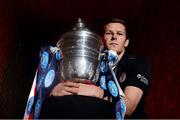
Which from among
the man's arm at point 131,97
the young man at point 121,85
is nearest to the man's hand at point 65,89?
the young man at point 121,85

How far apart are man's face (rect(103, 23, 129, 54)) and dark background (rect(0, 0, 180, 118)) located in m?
0.33

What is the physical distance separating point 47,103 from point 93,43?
0.39m

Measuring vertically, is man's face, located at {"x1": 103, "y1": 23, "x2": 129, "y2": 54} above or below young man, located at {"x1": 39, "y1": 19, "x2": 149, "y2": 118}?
above

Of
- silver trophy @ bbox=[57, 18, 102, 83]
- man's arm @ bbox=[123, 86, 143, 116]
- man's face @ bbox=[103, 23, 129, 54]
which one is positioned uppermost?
man's face @ bbox=[103, 23, 129, 54]

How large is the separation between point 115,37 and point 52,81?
19.0 inches

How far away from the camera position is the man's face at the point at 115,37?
2027 mm

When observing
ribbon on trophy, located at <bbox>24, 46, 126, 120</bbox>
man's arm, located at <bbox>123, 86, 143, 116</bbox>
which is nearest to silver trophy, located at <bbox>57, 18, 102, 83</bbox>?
ribbon on trophy, located at <bbox>24, 46, 126, 120</bbox>

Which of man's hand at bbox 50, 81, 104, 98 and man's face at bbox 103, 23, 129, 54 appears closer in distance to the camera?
man's hand at bbox 50, 81, 104, 98

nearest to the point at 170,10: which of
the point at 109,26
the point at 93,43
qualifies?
the point at 109,26

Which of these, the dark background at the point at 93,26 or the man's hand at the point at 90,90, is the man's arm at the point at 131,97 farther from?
the dark background at the point at 93,26

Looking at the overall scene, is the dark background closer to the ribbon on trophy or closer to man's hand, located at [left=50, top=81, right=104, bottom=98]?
the ribbon on trophy

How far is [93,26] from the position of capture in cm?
248

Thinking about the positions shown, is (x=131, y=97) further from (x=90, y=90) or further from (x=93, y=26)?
(x=93, y=26)

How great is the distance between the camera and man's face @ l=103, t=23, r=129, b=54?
203 cm
